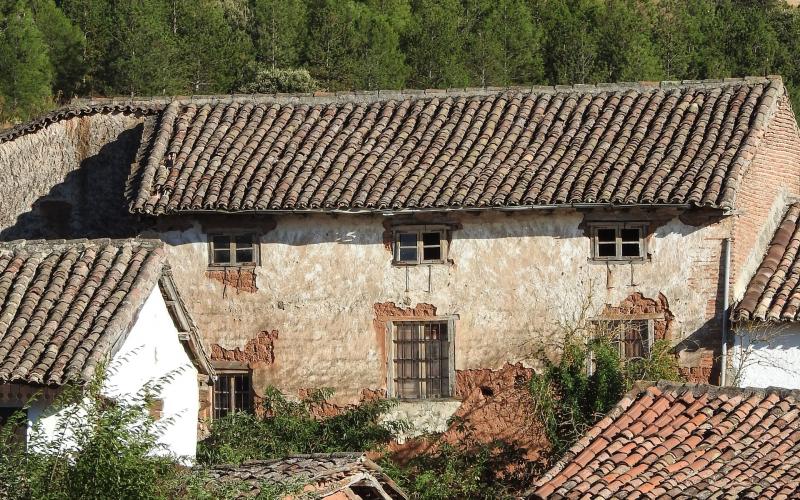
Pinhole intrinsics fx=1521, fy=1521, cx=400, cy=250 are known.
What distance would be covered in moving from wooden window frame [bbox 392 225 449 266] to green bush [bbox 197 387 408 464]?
7.16 ft

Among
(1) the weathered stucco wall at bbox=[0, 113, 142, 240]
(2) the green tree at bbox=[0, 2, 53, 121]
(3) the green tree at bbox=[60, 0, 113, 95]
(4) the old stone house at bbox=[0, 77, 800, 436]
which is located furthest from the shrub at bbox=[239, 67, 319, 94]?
(4) the old stone house at bbox=[0, 77, 800, 436]

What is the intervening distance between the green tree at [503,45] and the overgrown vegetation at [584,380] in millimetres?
21667

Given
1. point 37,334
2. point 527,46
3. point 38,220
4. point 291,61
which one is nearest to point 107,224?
point 38,220

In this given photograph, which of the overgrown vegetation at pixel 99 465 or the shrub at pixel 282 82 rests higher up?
the shrub at pixel 282 82

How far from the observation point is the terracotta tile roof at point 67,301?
17.5 metres

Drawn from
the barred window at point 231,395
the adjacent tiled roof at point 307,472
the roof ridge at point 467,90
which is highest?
the roof ridge at point 467,90

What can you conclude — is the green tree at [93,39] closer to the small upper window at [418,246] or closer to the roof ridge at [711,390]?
the small upper window at [418,246]

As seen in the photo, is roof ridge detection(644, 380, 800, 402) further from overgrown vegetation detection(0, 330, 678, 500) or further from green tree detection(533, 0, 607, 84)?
green tree detection(533, 0, 607, 84)

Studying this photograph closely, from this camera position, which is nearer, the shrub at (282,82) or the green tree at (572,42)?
the shrub at (282,82)

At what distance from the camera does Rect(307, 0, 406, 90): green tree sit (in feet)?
139

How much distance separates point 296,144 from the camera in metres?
24.5

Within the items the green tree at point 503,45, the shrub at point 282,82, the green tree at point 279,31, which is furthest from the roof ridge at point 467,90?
the green tree at point 279,31

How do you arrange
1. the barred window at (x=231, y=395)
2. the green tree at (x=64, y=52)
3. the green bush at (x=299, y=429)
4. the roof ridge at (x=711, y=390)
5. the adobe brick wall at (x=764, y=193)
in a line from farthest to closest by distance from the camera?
1. the green tree at (x=64, y=52)
2. the barred window at (x=231, y=395)
3. the adobe brick wall at (x=764, y=193)
4. the green bush at (x=299, y=429)
5. the roof ridge at (x=711, y=390)

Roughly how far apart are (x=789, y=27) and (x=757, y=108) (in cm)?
2897
